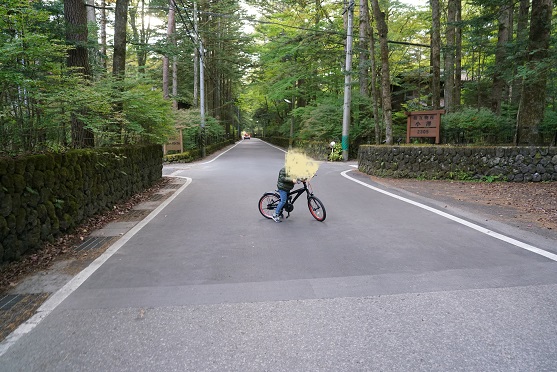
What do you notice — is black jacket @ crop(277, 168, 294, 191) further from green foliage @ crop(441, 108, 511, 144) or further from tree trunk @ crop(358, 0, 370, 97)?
tree trunk @ crop(358, 0, 370, 97)

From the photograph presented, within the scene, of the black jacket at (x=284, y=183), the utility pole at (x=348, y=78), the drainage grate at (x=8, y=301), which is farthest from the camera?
the utility pole at (x=348, y=78)

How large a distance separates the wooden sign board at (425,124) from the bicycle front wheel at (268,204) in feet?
30.5

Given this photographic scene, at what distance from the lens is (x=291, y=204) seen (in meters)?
6.93

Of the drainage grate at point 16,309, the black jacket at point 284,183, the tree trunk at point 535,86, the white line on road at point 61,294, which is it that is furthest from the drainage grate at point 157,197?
the tree trunk at point 535,86

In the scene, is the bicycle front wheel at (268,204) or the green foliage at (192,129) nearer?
the bicycle front wheel at (268,204)

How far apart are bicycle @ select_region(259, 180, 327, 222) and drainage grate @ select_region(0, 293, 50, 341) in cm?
396

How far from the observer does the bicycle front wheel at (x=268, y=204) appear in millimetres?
6965

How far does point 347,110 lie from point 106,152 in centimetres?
1462

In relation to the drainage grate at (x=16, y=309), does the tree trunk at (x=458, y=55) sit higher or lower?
higher

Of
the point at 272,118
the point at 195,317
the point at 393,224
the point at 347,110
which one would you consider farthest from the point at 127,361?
the point at 272,118

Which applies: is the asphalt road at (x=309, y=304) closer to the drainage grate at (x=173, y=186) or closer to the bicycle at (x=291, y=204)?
the bicycle at (x=291, y=204)

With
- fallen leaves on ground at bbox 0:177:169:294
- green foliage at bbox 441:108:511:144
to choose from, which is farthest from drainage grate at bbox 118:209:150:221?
green foliage at bbox 441:108:511:144

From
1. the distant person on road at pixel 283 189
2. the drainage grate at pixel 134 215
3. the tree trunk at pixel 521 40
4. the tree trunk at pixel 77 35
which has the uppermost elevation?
the tree trunk at pixel 521 40

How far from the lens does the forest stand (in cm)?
599
